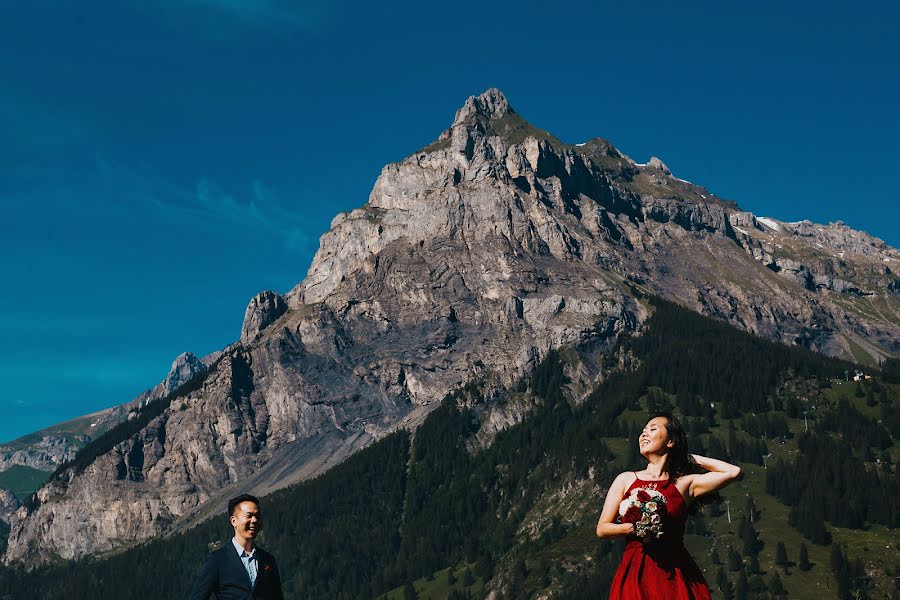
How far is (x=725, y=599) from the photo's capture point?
196000 millimetres

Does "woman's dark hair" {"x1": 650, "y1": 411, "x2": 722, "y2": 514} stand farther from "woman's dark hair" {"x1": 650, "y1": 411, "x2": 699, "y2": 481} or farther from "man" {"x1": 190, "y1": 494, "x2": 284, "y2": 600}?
"man" {"x1": 190, "y1": 494, "x2": 284, "y2": 600}

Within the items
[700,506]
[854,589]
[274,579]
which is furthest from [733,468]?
[854,589]

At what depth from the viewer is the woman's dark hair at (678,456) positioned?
1394cm

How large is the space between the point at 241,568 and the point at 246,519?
0.73m

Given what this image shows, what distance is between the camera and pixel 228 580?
15273 mm

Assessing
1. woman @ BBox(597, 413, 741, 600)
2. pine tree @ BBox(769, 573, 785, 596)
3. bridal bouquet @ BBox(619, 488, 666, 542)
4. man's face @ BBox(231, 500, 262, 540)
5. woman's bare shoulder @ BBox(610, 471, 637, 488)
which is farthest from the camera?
pine tree @ BBox(769, 573, 785, 596)

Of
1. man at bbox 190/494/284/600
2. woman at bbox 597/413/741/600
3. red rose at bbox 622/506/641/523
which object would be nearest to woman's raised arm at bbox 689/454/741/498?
woman at bbox 597/413/741/600

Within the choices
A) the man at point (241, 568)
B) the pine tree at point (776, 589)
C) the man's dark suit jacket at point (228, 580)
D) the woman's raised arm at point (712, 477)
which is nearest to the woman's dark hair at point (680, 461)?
the woman's raised arm at point (712, 477)

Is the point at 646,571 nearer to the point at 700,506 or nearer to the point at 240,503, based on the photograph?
the point at 700,506

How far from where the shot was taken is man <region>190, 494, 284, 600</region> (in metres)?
15.2

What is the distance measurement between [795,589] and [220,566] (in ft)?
663

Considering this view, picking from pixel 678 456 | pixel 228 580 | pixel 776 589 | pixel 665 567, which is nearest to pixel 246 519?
pixel 228 580

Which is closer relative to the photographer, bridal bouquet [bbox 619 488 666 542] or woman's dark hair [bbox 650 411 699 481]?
bridal bouquet [bbox 619 488 666 542]

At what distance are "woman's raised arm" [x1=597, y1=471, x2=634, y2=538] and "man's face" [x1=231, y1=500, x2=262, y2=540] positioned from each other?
5.35 m
